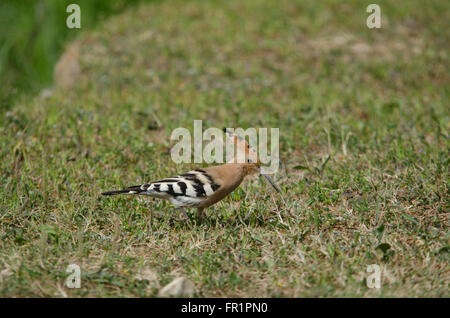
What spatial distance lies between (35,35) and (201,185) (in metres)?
5.98

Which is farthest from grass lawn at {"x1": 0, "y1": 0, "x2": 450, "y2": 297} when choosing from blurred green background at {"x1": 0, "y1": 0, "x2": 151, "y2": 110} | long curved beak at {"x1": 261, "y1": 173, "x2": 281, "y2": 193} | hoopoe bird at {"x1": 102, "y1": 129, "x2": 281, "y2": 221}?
blurred green background at {"x1": 0, "y1": 0, "x2": 151, "y2": 110}

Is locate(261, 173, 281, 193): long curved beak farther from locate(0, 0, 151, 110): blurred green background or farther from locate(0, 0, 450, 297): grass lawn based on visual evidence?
locate(0, 0, 151, 110): blurred green background

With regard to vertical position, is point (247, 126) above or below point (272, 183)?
above

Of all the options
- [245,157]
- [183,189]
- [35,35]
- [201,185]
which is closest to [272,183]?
[245,157]

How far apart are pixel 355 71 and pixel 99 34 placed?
381 centimetres

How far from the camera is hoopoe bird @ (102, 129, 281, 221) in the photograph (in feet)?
13.7

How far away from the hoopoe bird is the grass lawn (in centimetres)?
19

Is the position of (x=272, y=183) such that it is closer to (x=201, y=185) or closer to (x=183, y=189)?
(x=201, y=185)

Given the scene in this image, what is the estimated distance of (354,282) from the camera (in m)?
3.50

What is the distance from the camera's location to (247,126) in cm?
640

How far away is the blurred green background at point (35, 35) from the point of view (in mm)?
8722

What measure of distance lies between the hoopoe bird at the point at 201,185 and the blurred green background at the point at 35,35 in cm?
442

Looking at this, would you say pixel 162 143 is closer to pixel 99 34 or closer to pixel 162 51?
pixel 162 51

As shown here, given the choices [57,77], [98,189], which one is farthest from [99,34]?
[98,189]
